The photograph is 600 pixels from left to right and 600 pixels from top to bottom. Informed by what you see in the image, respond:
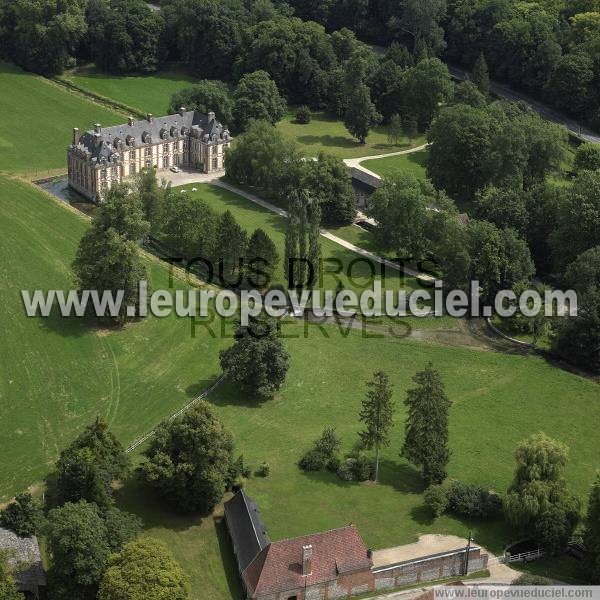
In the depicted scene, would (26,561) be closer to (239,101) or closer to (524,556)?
(524,556)

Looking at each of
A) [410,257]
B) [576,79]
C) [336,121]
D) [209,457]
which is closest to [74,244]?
[410,257]

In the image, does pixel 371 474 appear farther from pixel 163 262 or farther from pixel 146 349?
pixel 163 262

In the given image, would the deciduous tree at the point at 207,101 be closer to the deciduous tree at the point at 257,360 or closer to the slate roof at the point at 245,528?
the deciduous tree at the point at 257,360

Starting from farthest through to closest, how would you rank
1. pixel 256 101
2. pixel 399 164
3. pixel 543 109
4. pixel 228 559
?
pixel 543 109, pixel 256 101, pixel 399 164, pixel 228 559

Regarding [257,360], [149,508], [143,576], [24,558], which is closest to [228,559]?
[149,508]

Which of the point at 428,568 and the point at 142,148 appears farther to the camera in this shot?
the point at 142,148

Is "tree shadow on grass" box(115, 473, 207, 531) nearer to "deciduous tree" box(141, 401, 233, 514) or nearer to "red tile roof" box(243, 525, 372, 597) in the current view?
"deciduous tree" box(141, 401, 233, 514)
